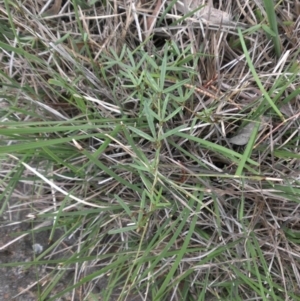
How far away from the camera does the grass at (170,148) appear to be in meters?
0.84

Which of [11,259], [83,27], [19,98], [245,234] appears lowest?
[11,259]

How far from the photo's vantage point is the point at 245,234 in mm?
856

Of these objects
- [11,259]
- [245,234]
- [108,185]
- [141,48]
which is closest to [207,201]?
[245,234]

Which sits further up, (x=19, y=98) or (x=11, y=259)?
(x=19, y=98)

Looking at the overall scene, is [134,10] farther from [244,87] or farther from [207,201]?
[207,201]

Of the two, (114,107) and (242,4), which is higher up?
(242,4)

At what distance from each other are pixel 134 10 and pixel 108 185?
341mm

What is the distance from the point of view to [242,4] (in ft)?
2.87

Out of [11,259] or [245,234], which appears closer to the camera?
[245,234]

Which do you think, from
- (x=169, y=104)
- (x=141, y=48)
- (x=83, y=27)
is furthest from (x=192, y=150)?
(x=83, y=27)

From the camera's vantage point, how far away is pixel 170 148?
88cm

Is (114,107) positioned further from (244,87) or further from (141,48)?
(244,87)

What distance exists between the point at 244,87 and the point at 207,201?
0.23 meters

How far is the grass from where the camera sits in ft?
2.75
